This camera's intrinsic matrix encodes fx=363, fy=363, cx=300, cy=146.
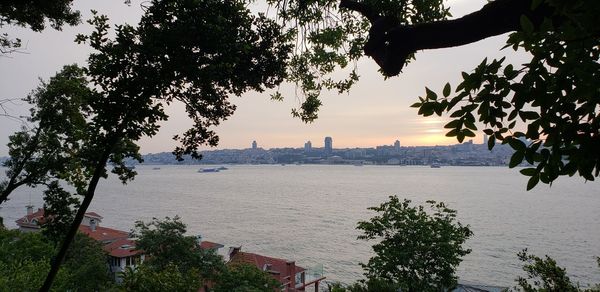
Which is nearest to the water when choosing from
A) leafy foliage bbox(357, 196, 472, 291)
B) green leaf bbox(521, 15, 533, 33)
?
leafy foliage bbox(357, 196, 472, 291)

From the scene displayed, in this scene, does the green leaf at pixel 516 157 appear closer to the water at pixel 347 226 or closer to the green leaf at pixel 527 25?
the green leaf at pixel 527 25

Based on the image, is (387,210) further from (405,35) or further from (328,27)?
(405,35)

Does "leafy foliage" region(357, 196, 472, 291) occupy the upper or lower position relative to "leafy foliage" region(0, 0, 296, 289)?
lower

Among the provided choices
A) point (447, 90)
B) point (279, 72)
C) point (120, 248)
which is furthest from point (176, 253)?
point (447, 90)

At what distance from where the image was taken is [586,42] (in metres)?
1.67

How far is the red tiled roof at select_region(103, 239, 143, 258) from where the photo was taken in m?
39.2

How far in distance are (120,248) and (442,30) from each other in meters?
45.6

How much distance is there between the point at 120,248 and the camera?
1619 inches

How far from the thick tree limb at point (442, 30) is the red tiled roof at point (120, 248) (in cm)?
4061

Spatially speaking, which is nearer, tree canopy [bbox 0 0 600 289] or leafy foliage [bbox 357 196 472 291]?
tree canopy [bbox 0 0 600 289]

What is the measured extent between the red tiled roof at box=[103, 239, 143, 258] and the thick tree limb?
133ft

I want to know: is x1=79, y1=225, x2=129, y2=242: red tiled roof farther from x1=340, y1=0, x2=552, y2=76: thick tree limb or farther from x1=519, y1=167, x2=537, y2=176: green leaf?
x1=519, y1=167, x2=537, y2=176: green leaf

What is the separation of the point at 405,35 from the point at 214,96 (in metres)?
3.52

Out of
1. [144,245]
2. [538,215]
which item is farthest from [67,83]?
[538,215]
